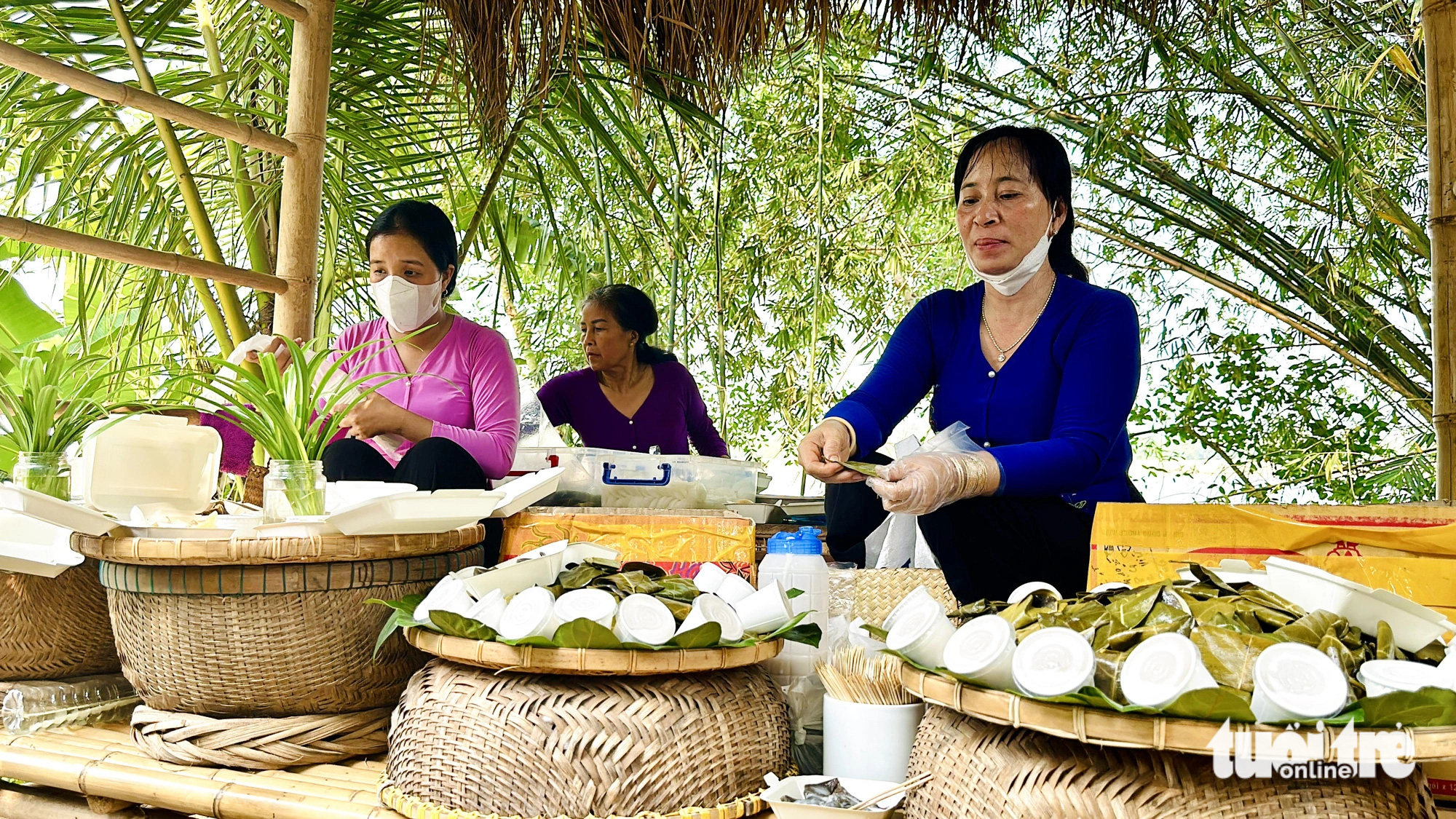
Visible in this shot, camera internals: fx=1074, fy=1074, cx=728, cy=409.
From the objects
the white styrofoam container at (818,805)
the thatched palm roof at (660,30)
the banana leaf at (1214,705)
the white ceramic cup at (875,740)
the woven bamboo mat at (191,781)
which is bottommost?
the woven bamboo mat at (191,781)

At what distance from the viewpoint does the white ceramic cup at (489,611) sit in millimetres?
1085

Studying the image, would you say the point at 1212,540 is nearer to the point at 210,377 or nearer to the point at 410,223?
the point at 210,377

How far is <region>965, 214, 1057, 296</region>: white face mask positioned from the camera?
170cm

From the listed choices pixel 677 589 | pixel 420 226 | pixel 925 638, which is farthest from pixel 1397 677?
pixel 420 226

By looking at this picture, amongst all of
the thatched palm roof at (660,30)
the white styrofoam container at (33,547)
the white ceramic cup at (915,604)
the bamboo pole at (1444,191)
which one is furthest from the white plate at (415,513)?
the bamboo pole at (1444,191)

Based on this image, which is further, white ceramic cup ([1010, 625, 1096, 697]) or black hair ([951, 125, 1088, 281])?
black hair ([951, 125, 1088, 281])

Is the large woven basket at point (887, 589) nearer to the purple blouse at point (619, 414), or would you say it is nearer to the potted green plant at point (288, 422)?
the potted green plant at point (288, 422)

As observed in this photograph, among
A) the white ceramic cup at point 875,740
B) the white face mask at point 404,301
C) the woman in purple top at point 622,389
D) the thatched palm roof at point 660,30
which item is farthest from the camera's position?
the woman in purple top at point 622,389

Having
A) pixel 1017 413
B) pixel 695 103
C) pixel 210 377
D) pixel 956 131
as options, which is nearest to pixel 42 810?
pixel 210 377

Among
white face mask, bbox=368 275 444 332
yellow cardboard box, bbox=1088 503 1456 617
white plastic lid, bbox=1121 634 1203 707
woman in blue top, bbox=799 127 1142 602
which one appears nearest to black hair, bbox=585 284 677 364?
white face mask, bbox=368 275 444 332

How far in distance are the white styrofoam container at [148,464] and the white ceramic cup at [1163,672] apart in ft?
3.94

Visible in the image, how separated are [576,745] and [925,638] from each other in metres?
0.35

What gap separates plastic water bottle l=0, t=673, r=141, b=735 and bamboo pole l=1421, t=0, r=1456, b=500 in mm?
2194

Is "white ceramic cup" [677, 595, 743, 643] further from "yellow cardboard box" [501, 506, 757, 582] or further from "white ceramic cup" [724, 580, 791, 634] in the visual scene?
"yellow cardboard box" [501, 506, 757, 582]
